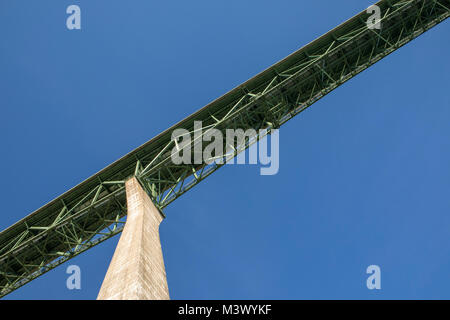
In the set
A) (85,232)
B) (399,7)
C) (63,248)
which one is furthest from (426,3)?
(63,248)

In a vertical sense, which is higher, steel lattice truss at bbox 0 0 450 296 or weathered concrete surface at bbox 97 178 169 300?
steel lattice truss at bbox 0 0 450 296

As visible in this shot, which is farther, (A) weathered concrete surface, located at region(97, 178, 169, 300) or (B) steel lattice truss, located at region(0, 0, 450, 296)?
(B) steel lattice truss, located at region(0, 0, 450, 296)

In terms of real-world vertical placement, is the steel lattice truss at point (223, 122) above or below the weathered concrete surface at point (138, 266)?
above

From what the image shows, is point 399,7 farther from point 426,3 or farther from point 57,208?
point 57,208

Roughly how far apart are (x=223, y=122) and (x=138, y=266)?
36.6ft

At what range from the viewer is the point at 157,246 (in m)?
13.5

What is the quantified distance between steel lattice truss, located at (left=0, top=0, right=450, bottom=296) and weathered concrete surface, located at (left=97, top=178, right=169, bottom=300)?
5.71 meters

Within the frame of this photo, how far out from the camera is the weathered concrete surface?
10250 mm

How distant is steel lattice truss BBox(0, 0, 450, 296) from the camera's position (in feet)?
68.9

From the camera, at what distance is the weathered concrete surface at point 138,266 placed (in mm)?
10250

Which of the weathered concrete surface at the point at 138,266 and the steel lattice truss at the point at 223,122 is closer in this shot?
the weathered concrete surface at the point at 138,266

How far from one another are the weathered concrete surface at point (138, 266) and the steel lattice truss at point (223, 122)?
225 inches

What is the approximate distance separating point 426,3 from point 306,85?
7661 mm
